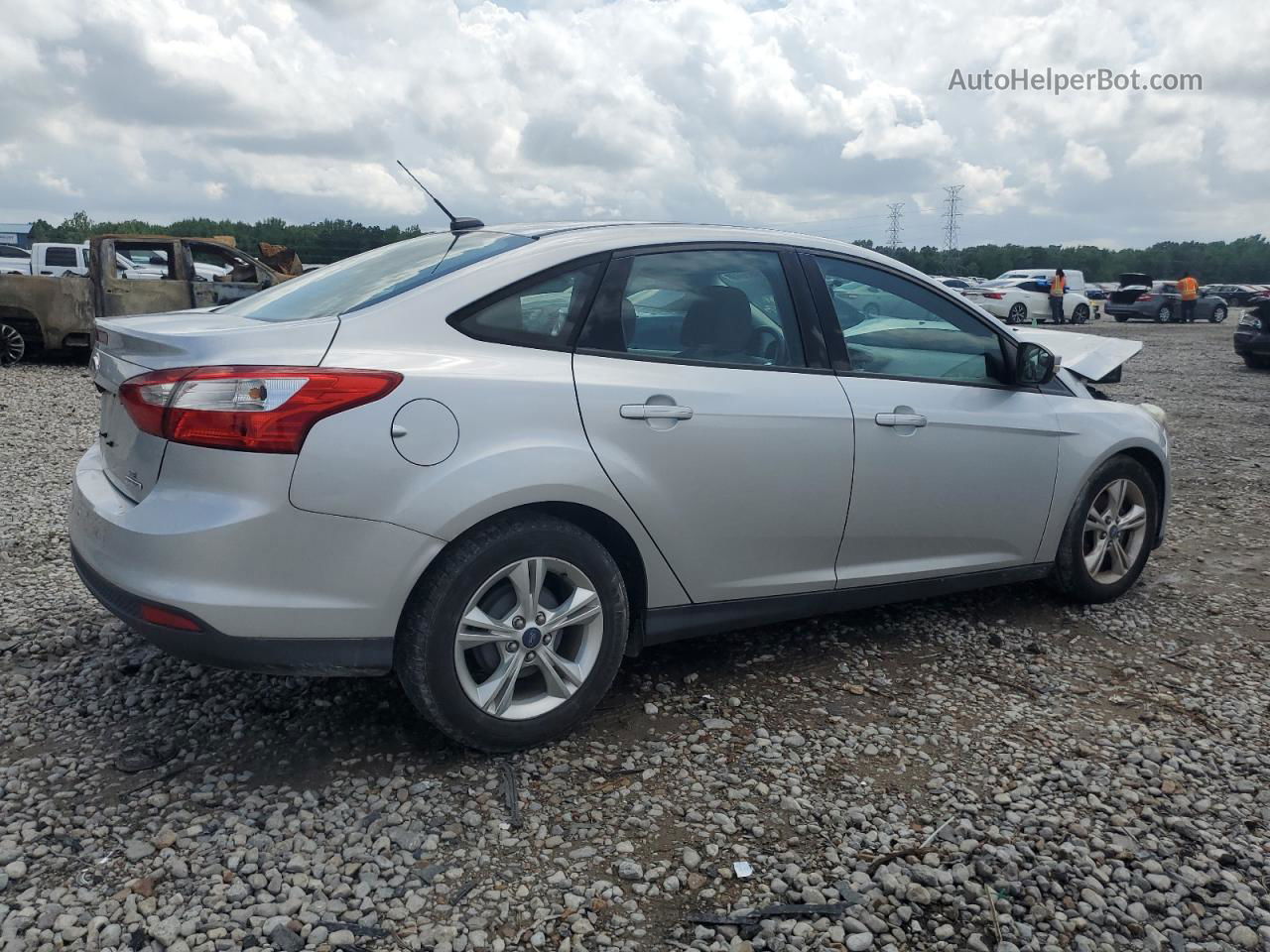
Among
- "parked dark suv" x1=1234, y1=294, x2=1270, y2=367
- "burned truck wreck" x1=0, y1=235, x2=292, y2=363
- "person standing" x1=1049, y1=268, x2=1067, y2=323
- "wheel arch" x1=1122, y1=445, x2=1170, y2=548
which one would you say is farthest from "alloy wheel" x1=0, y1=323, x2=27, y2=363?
"person standing" x1=1049, y1=268, x2=1067, y2=323

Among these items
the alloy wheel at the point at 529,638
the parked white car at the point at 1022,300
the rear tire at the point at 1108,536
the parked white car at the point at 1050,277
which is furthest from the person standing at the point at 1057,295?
the alloy wheel at the point at 529,638

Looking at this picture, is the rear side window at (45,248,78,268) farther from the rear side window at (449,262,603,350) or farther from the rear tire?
the rear tire

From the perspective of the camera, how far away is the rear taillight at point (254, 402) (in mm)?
2768

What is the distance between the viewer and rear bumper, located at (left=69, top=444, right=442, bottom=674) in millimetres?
2768

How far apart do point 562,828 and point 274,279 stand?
12738 millimetres

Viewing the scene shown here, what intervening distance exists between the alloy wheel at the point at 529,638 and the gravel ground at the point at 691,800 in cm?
23

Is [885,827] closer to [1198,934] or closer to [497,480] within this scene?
[1198,934]

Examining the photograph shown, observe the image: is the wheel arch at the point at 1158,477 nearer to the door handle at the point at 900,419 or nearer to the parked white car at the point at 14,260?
the door handle at the point at 900,419

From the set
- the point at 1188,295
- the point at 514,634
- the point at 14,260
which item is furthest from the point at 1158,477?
the point at 14,260

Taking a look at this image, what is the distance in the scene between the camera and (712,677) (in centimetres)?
392

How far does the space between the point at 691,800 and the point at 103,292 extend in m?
12.4

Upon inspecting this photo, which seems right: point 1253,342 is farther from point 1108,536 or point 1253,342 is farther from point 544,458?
point 544,458

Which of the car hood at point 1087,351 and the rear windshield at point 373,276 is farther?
the car hood at point 1087,351

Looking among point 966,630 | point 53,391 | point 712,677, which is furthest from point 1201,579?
point 53,391
